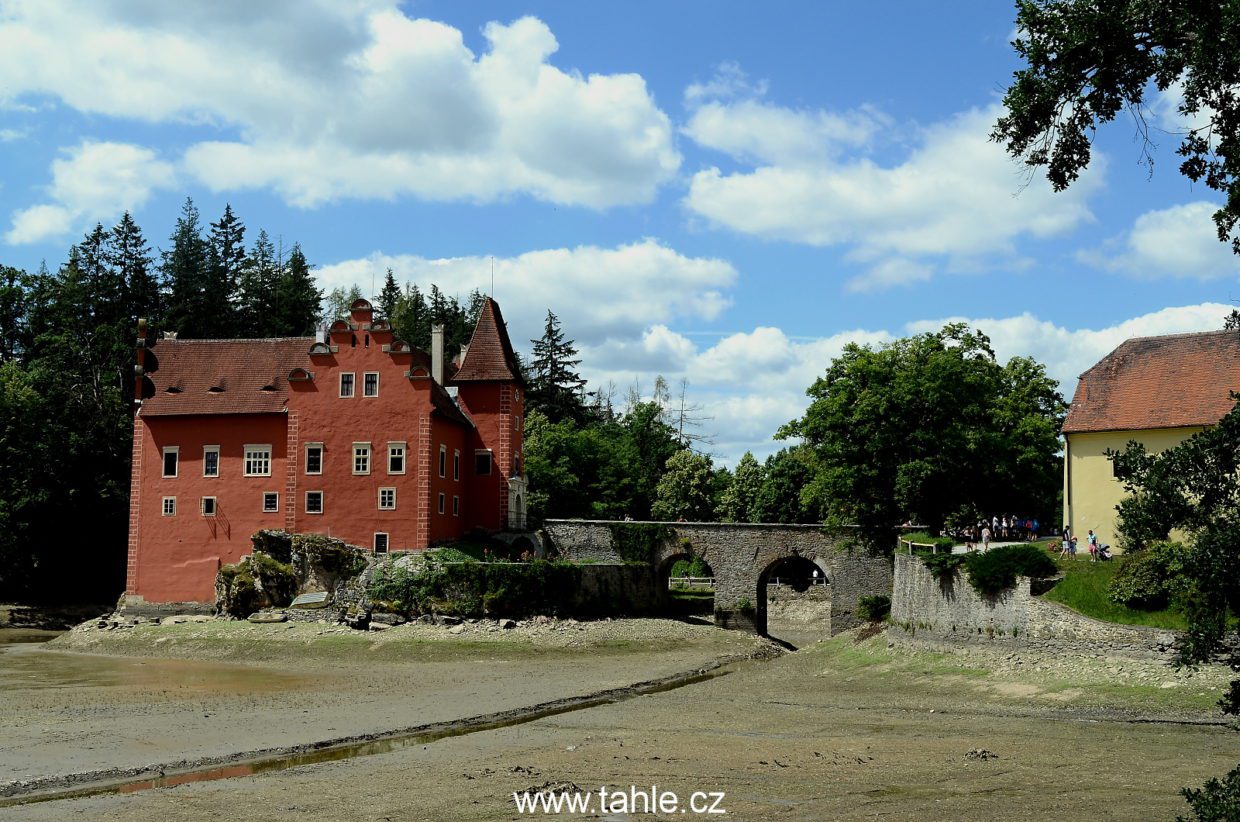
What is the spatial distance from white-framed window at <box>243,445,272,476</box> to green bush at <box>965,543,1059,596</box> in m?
32.4

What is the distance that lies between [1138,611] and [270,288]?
73694mm

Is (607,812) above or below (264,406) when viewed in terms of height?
below

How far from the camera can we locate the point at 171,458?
5253cm

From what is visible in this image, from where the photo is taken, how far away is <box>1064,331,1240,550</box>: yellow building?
120 feet

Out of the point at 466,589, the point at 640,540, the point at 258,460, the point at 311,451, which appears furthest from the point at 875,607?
the point at 258,460

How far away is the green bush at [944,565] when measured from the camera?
34812mm

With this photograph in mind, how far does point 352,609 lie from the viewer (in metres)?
44.8

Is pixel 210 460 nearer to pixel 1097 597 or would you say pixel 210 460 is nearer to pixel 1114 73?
pixel 1097 597

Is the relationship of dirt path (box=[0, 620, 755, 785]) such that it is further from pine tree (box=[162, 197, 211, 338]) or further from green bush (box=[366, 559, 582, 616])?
pine tree (box=[162, 197, 211, 338])

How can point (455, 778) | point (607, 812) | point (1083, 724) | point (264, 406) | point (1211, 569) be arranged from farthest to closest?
point (264, 406) < point (1083, 724) < point (455, 778) < point (607, 812) < point (1211, 569)

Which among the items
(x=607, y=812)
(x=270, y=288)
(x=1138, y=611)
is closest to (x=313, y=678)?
(x=607, y=812)

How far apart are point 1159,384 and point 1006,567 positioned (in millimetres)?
10921

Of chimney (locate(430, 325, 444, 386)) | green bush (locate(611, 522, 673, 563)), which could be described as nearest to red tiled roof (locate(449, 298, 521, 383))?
chimney (locate(430, 325, 444, 386))

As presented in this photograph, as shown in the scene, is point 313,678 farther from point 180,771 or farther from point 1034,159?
point 1034,159
